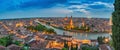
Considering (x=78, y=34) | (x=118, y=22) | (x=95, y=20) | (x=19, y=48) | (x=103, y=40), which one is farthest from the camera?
(x=95, y=20)

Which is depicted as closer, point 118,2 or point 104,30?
point 118,2

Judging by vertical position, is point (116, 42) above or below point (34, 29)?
above

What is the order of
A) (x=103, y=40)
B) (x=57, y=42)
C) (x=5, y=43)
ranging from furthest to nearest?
(x=103, y=40)
(x=57, y=42)
(x=5, y=43)

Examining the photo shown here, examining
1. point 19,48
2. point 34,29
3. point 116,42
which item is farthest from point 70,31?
point 116,42

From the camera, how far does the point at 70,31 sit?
49.2 feet

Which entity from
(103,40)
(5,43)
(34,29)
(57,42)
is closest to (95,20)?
(34,29)

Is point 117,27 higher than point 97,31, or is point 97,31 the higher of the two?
point 117,27

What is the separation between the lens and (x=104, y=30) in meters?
14.7

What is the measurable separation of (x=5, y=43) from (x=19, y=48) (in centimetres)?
123

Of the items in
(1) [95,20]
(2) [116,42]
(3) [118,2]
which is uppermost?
(3) [118,2]

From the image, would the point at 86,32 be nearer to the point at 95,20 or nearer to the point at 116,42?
the point at 95,20

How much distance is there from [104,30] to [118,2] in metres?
11.9

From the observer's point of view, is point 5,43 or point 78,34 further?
point 78,34

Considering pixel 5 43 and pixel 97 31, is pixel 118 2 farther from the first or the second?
pixel 97 31
